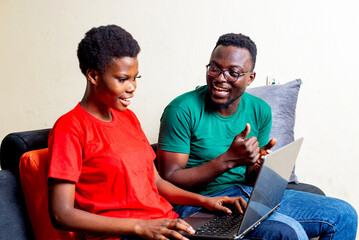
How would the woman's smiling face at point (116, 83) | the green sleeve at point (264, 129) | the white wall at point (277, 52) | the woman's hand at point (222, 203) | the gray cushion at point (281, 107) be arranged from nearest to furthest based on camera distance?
the woman's smiling face at point (116, 83), the woman's hand at point (222, 203), the green sleeve at point (264, 129), the gray cushion at point (281, 107), the white wall at point (277, 52)

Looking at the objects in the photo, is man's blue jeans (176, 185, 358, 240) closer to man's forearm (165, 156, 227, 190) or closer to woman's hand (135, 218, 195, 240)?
man's forearm (165, 156, 227, 190)

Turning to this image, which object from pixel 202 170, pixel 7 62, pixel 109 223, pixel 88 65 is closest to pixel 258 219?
pixel 202 170

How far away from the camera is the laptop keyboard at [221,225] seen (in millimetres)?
1015

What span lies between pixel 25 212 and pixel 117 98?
0.43m

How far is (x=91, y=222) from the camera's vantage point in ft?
3.11

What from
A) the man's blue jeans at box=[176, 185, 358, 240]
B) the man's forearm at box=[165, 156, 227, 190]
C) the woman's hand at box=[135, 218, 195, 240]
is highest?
the woman's hand at box=[135, 218, 195, 240]

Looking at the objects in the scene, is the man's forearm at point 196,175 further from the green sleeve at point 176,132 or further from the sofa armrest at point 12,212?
the sofa armrest at point 12,212

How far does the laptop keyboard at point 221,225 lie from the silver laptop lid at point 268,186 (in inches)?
2.0

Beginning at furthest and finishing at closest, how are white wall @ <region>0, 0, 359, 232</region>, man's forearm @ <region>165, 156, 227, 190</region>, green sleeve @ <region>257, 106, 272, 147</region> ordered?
1. white wall @ <region>0, 0, 359, 232</region>
2. green sleeve @ <region>257, 106, 272, 147</region>
3. man's forearm @ <region>165, 156, 227, 190</region>

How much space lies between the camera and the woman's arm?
3.06ft

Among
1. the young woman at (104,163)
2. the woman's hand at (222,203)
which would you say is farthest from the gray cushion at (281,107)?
the young woman at (104,163)

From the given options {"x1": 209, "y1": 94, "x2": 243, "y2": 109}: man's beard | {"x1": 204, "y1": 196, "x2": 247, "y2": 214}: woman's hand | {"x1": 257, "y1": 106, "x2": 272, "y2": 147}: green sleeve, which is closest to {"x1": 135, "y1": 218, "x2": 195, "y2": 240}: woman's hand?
{"x1": 204, "y1": 196, "x2": 247, "y2": 214}: woman's hand

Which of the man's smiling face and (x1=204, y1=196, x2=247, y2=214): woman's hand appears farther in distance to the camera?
the man's smiling face

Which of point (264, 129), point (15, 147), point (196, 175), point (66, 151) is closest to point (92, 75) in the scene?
point (66, 151)
